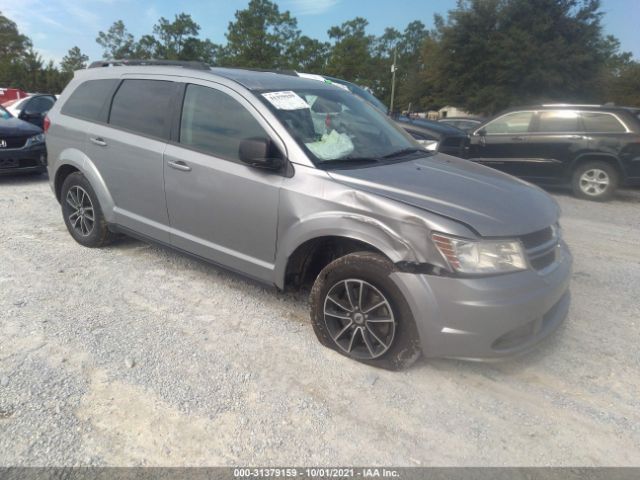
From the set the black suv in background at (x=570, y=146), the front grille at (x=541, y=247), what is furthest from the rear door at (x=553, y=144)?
the front grille at (x=541, y=247)

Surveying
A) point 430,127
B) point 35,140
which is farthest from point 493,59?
point 35,140

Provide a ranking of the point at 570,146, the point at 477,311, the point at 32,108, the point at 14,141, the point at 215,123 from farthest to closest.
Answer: the point at 32,108 < the point at 570,146 < the point at 14,141 < the point at 215,123 < the point at 477,311

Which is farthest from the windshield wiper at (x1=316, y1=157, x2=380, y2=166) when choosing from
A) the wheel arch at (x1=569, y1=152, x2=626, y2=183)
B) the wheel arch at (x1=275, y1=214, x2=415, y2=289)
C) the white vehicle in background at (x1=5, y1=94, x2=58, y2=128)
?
the white vehicle in background at (x1=5, y1=94, x2=58, y2=128)

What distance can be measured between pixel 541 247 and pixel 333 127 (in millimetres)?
1651

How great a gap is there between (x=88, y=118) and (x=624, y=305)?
5083 millimetres

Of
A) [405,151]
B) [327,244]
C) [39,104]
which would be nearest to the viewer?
[327,244]

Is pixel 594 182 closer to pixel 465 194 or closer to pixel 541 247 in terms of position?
pixel 541 247

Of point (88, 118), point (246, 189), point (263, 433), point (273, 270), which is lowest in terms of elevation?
point (263, 433)

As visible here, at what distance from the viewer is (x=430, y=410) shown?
2615 millimetres

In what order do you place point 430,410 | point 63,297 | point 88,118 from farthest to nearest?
1. point 88,118
2. point 63,297
3. point 430,410

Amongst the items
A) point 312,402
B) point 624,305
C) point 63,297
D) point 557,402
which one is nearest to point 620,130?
point 624,305

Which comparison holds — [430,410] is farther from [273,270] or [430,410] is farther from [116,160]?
[116,160]

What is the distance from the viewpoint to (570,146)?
8516 mm

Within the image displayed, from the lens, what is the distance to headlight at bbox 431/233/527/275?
2580mm
